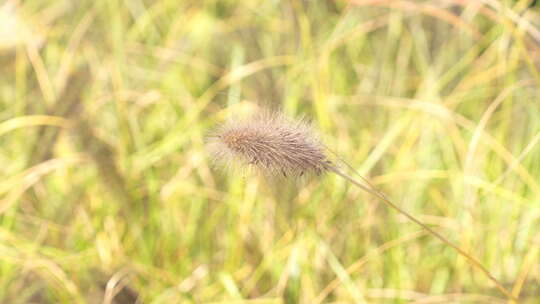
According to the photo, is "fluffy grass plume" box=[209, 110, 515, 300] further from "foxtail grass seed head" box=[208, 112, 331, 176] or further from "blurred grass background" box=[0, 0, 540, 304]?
"blurred grass background" box=[0, 0, 540, 304]

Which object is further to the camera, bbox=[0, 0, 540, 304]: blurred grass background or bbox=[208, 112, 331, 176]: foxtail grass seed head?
bbox=[0, 0, 540, 304]: blurred grass background

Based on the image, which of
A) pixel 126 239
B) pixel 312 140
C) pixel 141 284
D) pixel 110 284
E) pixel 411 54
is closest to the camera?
pixel 312 140

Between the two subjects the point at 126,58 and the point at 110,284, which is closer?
the point at 110,284

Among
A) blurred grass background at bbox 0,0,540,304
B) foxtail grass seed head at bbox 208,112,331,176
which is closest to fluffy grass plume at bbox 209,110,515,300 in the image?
foxtail grass seed head at bbox 208,112,331,176

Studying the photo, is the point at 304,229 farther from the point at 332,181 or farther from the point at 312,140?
the point at 312,140

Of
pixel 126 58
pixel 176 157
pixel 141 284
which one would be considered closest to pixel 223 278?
pixel 141 284
